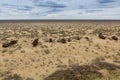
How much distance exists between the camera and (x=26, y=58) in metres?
15.9

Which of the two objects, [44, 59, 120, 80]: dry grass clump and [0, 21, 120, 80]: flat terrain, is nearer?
[44, 59, 120, 80]: dry grass clump

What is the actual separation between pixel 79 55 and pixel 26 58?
4.74m

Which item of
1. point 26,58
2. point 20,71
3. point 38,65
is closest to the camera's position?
point 20,71

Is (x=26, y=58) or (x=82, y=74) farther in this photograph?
(x=26, y=58)

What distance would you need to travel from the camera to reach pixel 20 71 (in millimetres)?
13477

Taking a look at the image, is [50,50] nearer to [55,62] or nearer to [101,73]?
[55,62]

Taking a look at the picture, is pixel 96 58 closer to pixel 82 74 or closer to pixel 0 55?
pixel 82 74

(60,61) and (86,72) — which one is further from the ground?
(60,61)

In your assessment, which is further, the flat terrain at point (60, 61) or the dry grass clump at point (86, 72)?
the flat terrain at point (60, 61)

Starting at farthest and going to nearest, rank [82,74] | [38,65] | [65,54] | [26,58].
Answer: [65,54] → [26,58] → [38,65] → [82,74]

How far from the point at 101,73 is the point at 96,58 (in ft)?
11.2

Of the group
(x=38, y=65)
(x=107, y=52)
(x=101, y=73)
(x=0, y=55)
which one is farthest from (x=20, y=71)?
(x=107, y=52)

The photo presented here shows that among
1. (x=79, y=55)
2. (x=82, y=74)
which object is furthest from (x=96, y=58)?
(x=82, y=74)

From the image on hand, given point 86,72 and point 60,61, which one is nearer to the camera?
point 86,72
